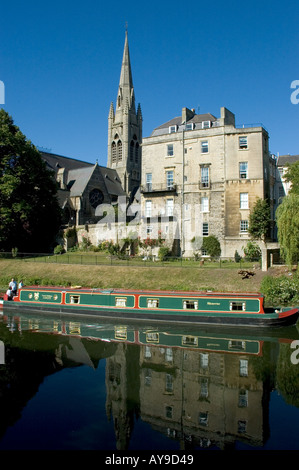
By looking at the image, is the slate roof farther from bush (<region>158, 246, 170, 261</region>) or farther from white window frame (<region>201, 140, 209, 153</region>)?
bush (<region>158, 246, 170, 261</region>)

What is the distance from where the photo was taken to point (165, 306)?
70.9 feet

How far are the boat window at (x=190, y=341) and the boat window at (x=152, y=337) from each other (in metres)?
1.37

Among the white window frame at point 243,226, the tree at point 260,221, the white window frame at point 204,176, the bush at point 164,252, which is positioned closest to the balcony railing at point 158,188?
A: the white window frame at point 204,176

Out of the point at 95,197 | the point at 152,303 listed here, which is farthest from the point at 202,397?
the point at 95,197

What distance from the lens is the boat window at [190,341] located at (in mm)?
17734

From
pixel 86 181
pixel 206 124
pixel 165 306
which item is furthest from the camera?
pixel 86 181

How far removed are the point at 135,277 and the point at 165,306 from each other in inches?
327

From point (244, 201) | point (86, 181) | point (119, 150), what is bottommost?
point (244, 201)

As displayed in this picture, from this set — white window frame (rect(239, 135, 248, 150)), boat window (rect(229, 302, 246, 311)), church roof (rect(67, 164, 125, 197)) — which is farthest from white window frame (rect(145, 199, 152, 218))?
boat window (rect(229, 302, 246, 311))

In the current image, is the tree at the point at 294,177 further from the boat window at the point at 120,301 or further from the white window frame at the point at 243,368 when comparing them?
the white window frame at the point at 243,368

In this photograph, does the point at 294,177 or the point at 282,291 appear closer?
the point at 282,291

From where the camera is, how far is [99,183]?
196 ft

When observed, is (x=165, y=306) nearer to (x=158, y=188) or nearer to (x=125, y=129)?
(x=158, y=188)
